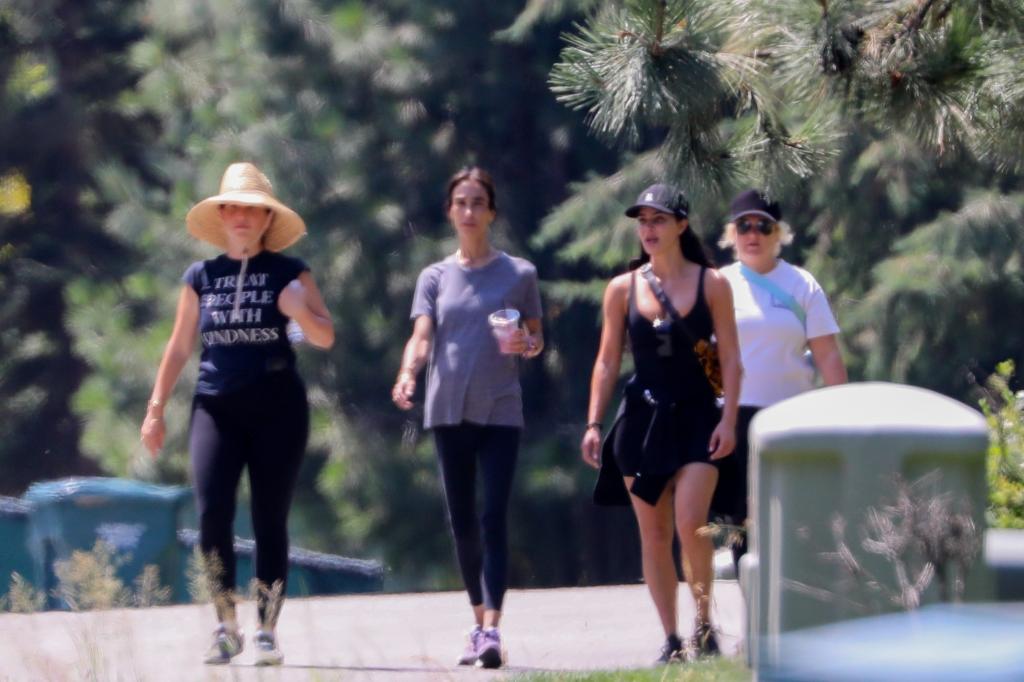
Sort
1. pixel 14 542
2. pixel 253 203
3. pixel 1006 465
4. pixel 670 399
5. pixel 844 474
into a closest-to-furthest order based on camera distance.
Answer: pixel 844 474
pixel 670 399
pixel 253 203
pixel 1006 465
pixel 14 542

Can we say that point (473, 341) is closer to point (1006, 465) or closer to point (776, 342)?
→ point (776, 342)

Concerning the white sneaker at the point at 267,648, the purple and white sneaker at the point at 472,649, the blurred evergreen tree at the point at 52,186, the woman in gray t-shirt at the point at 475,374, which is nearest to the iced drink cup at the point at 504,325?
the woman in gray t-shirt at the point at 475,374

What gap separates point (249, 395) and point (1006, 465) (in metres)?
2.98

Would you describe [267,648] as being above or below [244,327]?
below

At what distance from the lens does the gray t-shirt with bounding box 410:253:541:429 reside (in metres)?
5.94

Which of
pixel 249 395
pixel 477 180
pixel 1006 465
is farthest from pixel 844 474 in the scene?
pixel 1006 465

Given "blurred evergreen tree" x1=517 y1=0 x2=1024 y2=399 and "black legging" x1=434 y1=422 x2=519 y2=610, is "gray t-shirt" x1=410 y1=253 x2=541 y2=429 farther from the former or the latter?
"blurred evergreen tree" x1=517 y1=0 x2=1024 y2=399

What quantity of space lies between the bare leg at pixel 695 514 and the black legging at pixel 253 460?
1328mm

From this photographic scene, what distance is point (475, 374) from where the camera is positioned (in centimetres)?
594

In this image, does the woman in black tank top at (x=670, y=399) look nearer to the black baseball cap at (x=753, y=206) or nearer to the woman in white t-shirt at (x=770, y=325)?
the woman in white t-shirt at (x=770, y=325)

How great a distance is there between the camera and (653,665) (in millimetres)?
5555

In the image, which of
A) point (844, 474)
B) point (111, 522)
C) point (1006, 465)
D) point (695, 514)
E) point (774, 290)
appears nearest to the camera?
point (844, 474)

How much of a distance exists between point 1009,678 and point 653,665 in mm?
3904

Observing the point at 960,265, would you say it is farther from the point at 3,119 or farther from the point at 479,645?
the point at 3,119
